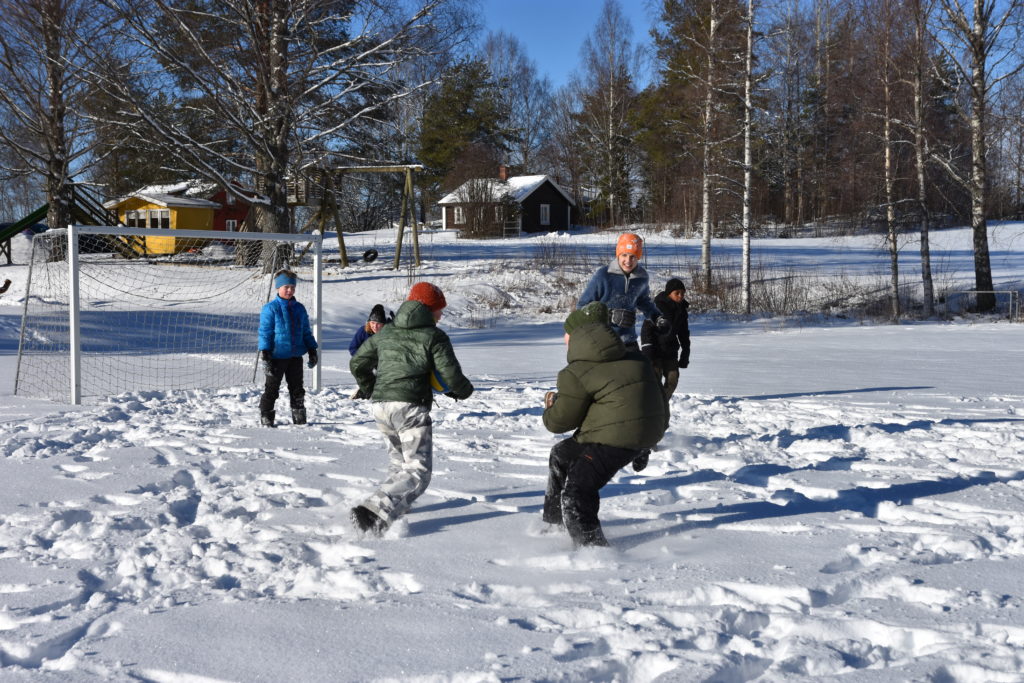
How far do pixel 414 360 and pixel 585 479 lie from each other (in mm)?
1150

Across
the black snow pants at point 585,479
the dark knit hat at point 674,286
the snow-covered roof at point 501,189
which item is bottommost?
the black snow pants at point 585,479

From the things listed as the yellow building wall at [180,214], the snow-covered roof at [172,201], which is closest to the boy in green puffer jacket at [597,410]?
the snow-covered roof at [172,201]

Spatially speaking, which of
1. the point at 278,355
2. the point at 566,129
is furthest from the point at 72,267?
the point at 566,129

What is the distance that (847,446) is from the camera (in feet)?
22.3

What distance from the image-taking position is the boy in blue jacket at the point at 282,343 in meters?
7.61

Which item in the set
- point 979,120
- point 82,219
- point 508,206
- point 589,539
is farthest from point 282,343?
point 508,206

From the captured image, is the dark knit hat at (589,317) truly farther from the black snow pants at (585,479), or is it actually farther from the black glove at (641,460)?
the black glove at (641,460)

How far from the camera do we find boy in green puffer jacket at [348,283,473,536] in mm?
4520

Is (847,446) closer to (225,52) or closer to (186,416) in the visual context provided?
(186,416)

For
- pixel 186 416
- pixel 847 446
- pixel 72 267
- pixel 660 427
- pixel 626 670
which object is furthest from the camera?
pixel 72 267

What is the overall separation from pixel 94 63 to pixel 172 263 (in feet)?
22.6

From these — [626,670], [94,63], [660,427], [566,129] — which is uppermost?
[566,129]

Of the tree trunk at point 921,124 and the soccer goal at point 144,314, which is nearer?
the soccer goal at point 144,314

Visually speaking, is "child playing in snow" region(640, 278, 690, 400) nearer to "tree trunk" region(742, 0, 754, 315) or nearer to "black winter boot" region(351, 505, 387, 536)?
"black winter boot" region(351, 505, 387, 536)
